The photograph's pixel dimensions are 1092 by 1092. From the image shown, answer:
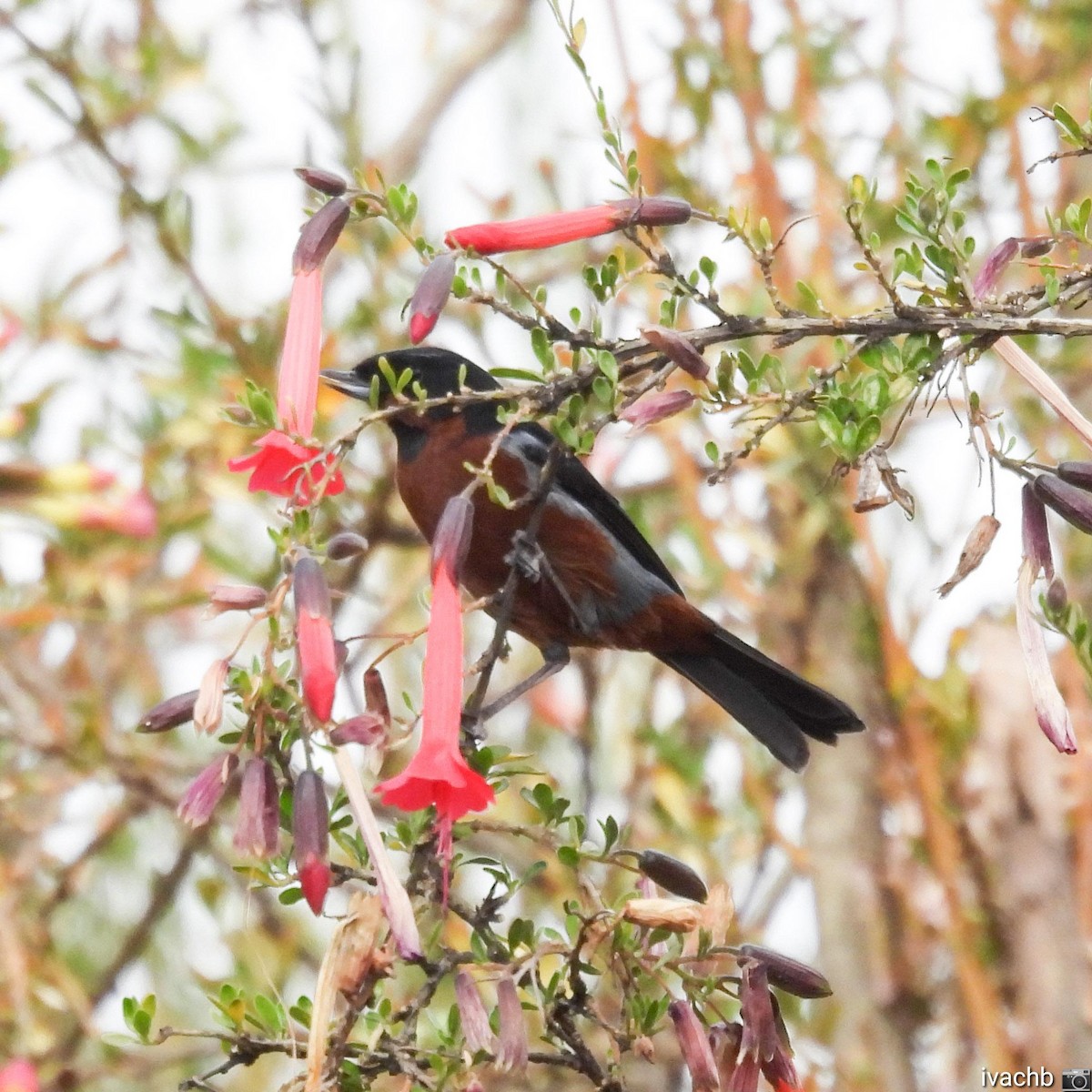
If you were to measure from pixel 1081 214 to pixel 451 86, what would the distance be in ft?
14.6

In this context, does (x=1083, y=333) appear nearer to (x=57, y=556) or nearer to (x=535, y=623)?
(x=535, y=623)

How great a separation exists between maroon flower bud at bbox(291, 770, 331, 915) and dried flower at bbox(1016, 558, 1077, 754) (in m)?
0.80

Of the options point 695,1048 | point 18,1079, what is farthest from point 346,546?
point 18,1079

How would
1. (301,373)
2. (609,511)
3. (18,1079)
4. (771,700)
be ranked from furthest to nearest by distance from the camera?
(609,511)
(771,700)
(18,1079)
(301,373)

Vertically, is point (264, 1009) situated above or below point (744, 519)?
below

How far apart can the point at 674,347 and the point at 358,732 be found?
0.57m

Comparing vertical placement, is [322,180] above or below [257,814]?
above

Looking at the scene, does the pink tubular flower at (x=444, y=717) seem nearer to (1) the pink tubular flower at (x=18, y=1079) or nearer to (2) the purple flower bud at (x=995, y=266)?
(2) the purple flower bud at (x=995, y=266)

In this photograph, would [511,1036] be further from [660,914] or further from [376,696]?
[376,696]

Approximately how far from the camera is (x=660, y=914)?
6.14ft

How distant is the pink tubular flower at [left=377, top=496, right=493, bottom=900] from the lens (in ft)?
6.10

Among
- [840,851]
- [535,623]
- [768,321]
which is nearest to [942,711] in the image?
[840,851]

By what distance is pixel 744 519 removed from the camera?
5.00 m

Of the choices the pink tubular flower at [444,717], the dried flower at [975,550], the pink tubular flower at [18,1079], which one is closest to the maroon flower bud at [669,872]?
the pink tubular flower at [444,717]
